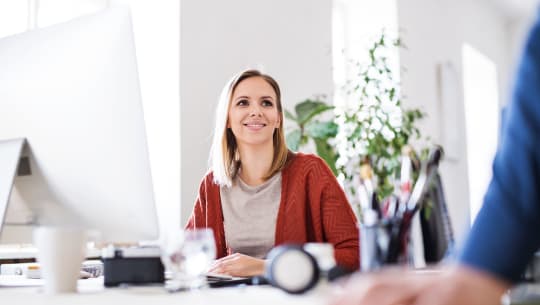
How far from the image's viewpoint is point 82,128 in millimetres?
1117

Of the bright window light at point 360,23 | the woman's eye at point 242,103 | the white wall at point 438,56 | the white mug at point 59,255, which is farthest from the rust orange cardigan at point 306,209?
the white wall at point 438,56

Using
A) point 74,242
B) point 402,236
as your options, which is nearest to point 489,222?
point 402,236

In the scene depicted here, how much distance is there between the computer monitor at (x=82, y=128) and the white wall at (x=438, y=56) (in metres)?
3.71

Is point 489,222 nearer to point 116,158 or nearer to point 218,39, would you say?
point 116,158

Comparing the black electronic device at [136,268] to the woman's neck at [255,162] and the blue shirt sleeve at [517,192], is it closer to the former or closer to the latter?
the blue shirt sleeve at [517,192]

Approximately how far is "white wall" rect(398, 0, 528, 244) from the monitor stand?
3.75 m

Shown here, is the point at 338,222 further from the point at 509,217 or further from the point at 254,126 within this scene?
the point at 509,217

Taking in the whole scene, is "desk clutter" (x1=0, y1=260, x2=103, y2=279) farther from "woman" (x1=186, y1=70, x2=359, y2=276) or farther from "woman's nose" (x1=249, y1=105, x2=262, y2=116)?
"woman's nose" (x1=249, y1=105, x2=262, y2=116)

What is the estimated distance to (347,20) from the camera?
4.86m

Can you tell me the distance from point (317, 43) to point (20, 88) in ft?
9.23

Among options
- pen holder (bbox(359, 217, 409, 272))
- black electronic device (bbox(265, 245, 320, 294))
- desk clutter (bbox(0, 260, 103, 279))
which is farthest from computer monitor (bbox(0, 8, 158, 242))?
pen holder (bbox(359, 217, 409, 272))

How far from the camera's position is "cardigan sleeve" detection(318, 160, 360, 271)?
5.68ft

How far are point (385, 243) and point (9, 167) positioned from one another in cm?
73

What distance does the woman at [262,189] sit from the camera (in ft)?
6.29
